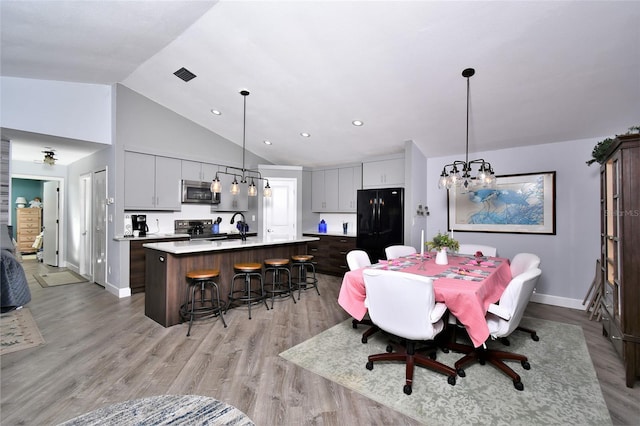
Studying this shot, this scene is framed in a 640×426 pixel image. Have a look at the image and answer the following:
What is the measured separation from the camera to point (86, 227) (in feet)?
18.1

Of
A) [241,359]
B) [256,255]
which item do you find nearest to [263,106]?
[256,255]

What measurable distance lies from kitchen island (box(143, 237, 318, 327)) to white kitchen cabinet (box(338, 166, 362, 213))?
7.85 feet

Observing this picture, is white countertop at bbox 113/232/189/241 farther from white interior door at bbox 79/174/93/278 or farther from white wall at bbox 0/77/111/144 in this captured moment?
white wall at bbox 0/77/111/144

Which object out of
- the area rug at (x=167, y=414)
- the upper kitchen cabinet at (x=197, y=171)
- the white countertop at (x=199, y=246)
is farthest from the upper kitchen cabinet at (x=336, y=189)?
the area rug at (x=167, y=414)

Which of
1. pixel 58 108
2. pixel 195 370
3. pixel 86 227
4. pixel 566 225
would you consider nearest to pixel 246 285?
pixel 195 370

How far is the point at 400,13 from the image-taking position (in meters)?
2.40

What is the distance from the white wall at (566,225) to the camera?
3.86m

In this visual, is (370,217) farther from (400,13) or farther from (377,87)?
(400,13)

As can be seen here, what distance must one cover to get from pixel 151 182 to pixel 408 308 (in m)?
4.66

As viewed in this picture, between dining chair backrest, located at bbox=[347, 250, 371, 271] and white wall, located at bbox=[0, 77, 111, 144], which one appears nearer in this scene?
dining chair backrest, located at bbox=[347, 250, 371, 271]

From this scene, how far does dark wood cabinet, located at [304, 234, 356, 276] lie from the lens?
18.7 feet

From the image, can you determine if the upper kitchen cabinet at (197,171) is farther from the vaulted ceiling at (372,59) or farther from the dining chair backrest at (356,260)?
the dining chair backrest at (356,260)

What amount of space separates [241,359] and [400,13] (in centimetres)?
325

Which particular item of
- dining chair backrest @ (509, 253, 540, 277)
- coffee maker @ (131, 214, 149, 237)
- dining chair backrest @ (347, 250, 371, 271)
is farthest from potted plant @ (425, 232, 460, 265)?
coffee maker @ (131, 214, 149, 237)
